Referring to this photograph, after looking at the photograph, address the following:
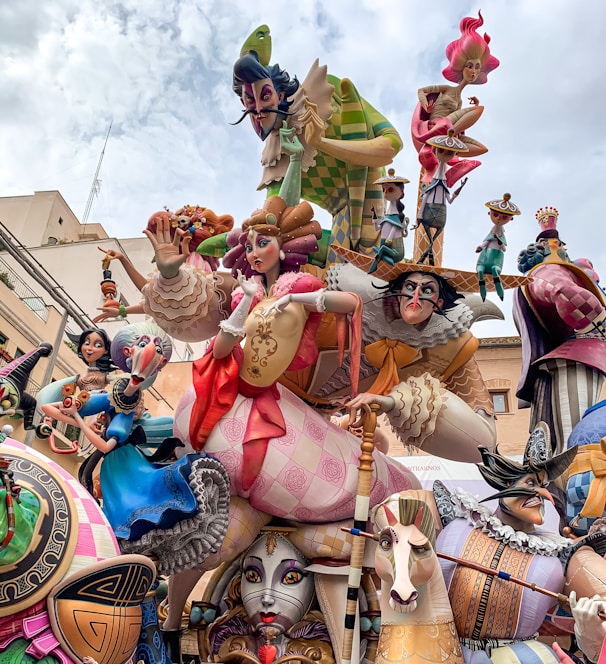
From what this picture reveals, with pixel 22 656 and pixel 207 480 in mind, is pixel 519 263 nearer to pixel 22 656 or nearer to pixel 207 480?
pixel 207 480

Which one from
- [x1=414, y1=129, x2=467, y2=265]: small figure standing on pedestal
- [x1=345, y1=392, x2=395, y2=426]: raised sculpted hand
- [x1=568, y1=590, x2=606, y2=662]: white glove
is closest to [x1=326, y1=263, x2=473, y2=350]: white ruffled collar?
[x1=414, y1=129, x2=467, y2=265]: small figure standing on pedestal

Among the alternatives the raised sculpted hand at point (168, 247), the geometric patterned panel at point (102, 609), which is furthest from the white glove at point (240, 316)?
the geometric patterned panel at point (102, 609)

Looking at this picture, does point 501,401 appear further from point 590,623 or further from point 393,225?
point 590,623

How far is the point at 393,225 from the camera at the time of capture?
382cm

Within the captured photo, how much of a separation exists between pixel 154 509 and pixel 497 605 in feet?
5.01

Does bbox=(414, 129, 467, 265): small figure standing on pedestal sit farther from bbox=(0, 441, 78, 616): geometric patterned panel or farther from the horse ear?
bbox=(0, 441, 78, 616): geometric patterned panel

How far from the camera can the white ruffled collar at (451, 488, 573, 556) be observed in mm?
3053

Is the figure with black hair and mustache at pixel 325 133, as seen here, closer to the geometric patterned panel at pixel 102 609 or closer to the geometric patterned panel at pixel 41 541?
the geometric patterned panel at pixel 41 541

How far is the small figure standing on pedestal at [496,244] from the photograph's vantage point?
3645mm

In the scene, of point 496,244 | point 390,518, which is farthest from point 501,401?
point 390,518

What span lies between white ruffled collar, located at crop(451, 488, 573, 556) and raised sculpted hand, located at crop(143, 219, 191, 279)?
1853mm

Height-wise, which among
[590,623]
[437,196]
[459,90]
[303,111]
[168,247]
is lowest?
[590,623]

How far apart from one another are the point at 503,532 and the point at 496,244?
1411mm

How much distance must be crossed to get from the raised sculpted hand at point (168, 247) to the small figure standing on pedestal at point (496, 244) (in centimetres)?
157
